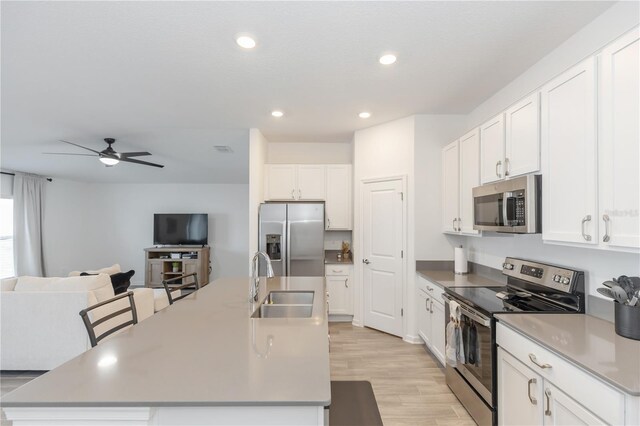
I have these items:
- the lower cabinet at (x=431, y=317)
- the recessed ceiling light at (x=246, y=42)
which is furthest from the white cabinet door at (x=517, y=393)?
the recessed ceiling light at (x=246, y=42)

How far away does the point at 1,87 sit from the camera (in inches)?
113

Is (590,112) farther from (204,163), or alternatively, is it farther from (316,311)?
(204,163)

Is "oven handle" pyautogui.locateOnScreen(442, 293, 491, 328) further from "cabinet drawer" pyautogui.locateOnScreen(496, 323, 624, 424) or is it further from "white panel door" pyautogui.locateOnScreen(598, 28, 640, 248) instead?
"white panel door" pyautogui.locateOnScreen(598, 28, 640, 248)

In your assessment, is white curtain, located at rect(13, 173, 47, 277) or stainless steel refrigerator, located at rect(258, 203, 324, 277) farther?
white curtain, located at rect(13, 173, 47, 277)

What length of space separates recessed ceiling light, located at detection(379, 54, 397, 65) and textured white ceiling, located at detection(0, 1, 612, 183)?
59 mm

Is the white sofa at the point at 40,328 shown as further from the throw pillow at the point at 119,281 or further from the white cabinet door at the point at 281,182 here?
the white cabinet door at the point at 281,182

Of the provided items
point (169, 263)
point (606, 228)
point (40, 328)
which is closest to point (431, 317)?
point (606, 228)

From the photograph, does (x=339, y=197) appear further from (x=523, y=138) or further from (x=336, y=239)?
(x=523, y=138)

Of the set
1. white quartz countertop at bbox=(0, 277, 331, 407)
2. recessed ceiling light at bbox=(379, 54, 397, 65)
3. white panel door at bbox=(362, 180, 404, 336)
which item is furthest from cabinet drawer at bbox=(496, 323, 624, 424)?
white panel door at bbox=(362, 180, 404, 336)

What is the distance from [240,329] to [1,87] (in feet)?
10.8

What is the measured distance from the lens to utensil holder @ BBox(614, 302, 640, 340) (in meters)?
1.50

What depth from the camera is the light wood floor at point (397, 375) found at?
2.34m

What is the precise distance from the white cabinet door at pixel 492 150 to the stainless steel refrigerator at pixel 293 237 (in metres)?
2.11

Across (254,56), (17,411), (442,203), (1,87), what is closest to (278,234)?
(442,203)
